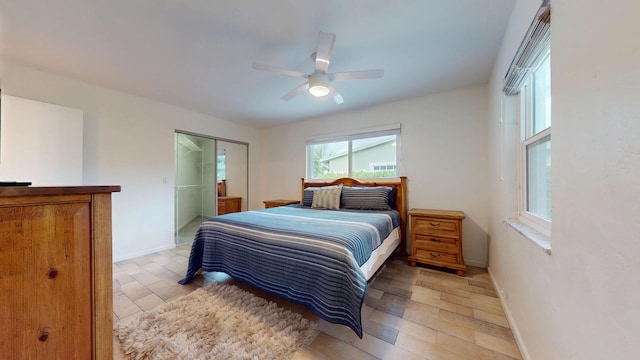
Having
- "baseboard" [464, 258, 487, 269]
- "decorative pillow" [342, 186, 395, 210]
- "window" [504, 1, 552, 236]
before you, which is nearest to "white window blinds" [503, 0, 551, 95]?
"window" [504, 1, 552, 236]

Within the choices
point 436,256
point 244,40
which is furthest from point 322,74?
point 436,256

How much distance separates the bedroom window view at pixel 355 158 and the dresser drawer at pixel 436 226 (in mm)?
874

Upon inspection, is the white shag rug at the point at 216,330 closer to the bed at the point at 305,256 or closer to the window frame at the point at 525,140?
the bed at the point at 305,256

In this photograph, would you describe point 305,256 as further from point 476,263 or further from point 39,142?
point 39,142

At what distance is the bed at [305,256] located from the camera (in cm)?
134

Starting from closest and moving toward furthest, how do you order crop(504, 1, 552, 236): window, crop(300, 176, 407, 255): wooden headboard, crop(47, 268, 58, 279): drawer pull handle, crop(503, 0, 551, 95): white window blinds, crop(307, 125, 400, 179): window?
crop(47, 268, 58, 279): drawer pull handle < crop(503, 0, 551, 95): white window blinds < crop(504, 1, 552, 236): window < crop(300, 176, 407, 255): wooden headboard < crop(307, 125, 400, 179): window

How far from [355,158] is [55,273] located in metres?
3.39

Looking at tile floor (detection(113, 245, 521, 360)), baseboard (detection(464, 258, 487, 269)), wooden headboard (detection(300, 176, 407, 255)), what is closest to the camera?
tile floor (detection(113, 245, 521, 360))

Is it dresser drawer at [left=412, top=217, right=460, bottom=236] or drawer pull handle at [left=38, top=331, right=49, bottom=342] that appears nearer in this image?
drawer pull handle at [left=38, top=331, right=49, bottom=342]

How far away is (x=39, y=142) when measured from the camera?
2.23m

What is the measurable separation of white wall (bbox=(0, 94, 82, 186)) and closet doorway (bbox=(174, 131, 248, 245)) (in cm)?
123

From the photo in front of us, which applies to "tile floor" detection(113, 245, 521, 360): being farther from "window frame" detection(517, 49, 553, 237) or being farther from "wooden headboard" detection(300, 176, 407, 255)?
"window frame" detection(517, 49, 553, 237)

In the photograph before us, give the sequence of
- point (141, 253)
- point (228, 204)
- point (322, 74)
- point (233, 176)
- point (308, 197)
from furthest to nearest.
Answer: point (233, 176), point (228, 204), point (308, 197), point (141, 253), point (322, 74)

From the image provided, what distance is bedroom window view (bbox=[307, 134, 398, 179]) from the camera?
3328mm
